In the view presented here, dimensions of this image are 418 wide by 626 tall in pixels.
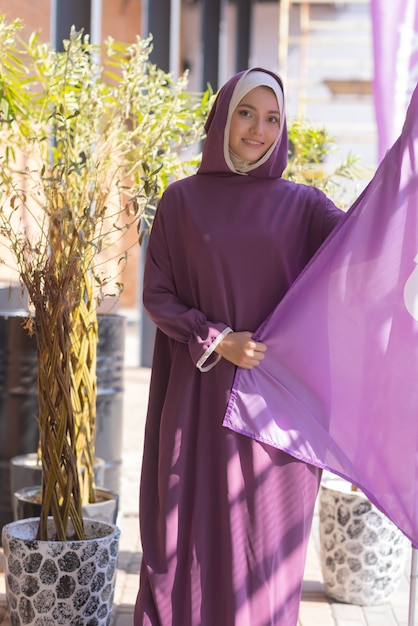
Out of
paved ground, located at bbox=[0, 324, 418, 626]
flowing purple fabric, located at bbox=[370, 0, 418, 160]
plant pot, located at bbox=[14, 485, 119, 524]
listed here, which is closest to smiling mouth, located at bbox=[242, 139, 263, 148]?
flowing purple fabric, located at bbox=[370, 0, 418, 160]

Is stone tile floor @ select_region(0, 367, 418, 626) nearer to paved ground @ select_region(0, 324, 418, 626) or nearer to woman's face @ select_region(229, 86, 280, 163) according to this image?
paved ground @ select_region(0, 324, 418, 626)

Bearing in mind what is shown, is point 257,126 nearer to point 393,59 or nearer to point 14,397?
point 393,59

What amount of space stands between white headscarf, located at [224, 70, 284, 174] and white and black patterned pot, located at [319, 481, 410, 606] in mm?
1357

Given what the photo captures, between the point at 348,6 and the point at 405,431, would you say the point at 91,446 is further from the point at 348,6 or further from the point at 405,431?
the point at 348,6

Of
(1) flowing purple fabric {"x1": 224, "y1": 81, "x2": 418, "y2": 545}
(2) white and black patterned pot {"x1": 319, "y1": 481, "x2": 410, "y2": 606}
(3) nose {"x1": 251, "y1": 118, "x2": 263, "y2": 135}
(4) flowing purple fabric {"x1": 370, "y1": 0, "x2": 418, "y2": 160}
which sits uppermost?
(4) flowing purple fabric {"x1": 370, "y1": 0, "x2": 418, "y2": 160}

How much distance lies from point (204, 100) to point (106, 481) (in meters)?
1.74

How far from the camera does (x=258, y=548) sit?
2.38 metres

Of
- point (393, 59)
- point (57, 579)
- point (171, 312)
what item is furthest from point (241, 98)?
point (393, 59)

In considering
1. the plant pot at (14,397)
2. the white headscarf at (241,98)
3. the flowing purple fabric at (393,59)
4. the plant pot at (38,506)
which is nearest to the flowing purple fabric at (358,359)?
the white headscarf at (241,98)

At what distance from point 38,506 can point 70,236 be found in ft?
3.31

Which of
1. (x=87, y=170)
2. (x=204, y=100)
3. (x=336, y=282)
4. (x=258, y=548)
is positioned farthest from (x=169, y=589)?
(x=204, y=100)

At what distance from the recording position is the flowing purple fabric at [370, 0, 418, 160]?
3.67m

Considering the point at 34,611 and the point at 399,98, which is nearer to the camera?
the point at 34,611

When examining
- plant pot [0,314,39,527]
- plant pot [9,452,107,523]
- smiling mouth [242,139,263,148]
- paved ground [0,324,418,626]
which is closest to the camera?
smiling mouth [242,139,263,148]
